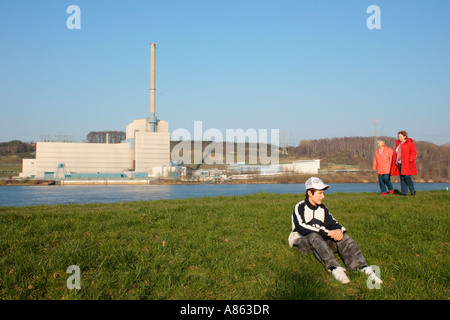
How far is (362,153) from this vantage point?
11506 cm

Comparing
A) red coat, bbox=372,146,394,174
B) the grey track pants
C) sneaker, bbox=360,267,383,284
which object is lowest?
sneaker, bbox=360,267,383,284

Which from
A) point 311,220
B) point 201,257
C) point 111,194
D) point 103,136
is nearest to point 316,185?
point 311,220

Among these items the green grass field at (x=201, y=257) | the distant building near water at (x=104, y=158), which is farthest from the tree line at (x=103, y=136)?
Answer: the green grass field at (x=201, y=257)

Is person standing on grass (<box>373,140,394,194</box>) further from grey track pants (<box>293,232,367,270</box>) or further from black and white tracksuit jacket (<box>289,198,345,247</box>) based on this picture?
grey track pants (<box>293,232,367,270</box>)

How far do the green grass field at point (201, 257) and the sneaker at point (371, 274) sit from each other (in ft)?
0.29

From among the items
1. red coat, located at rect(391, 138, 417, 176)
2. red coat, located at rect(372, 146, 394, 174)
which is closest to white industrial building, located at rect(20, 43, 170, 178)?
red coat, located at rect(372, 146, 394, 174)

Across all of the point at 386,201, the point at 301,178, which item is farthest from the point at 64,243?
the point at 301,178

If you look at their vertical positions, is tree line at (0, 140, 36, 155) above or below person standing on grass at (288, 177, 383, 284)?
above

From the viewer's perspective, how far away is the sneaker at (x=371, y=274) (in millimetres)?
3827

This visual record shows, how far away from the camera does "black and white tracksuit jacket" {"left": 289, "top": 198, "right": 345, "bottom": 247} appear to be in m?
4.73

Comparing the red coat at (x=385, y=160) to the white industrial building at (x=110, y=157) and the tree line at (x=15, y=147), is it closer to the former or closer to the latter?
the white industrial building at (x=110, y=157)

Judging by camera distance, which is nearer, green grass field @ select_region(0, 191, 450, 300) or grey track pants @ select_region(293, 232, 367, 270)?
green grass field @ select_region(0, 191, 450, 300)
